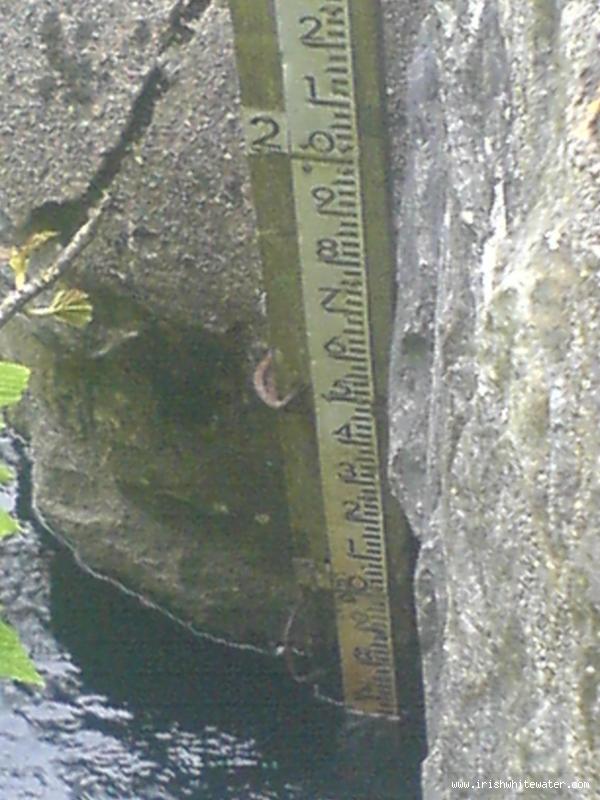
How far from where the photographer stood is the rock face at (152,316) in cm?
135

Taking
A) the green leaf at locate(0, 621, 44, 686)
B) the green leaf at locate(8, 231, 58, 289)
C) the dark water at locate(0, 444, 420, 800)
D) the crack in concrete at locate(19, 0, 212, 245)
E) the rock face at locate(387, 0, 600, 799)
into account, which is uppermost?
the crack in concrete at locate(19, 0, 212, 245)

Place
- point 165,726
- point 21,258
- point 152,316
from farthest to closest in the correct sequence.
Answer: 1. point 165,726
2. point 152,316
3. point 21,258

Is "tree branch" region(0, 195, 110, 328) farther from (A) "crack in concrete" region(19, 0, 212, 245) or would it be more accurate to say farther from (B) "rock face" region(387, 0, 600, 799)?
(B) "rock face" region(387, 0, 600, 799)

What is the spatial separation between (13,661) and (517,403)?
40 cm

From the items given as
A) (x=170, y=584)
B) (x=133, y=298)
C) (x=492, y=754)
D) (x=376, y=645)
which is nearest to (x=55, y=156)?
(x=133, y=298)

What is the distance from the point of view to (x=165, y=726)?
167 cm

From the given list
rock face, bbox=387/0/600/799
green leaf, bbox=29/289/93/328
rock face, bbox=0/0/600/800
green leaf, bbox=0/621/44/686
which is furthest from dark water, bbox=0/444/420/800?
green leaf, bbox=0/621/44/686

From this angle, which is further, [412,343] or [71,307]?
[71,307]

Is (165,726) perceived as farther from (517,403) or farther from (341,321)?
(517,403)

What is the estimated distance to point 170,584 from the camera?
174 cm

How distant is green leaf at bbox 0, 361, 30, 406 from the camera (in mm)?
832

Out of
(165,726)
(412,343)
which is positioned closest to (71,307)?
(412,343)

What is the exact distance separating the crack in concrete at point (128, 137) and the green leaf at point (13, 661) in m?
0.72

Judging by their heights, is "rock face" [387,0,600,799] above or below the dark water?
above
